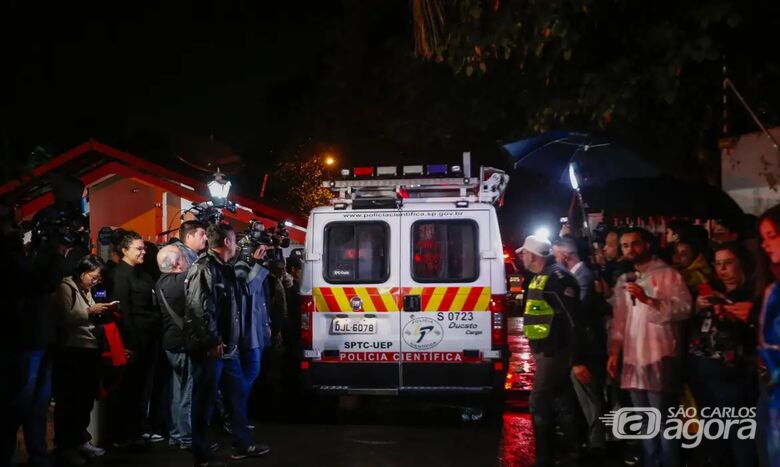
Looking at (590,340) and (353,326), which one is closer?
(590,340)

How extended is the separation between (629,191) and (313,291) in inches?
139

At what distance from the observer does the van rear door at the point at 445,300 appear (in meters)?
8.66

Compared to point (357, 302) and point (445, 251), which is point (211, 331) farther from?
point (445, 251)

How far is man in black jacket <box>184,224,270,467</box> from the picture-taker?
677cm

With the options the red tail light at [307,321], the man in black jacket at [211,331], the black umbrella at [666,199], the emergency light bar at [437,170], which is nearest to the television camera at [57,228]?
the man in black jacket at [211,331]

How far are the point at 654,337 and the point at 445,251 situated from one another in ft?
9.92

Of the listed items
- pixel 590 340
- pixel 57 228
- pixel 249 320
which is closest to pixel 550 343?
pixel 590 340

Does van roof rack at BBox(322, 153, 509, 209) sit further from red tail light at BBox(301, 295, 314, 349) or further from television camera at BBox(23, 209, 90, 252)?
television camera at BBox(23, 209, 90, 252)

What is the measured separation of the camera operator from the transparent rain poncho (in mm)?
4052

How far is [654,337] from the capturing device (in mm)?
6164

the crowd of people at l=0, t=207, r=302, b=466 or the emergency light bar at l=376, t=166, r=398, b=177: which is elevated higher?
the emergency light bar at l=376, t=166, r=398, b=177

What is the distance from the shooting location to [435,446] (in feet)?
25.8

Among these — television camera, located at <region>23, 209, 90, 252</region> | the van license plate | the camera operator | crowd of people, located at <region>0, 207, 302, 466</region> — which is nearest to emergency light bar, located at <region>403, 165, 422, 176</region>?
the van license plate

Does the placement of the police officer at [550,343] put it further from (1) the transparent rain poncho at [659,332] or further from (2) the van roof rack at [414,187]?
(2) the van roof rack at [414,187]
